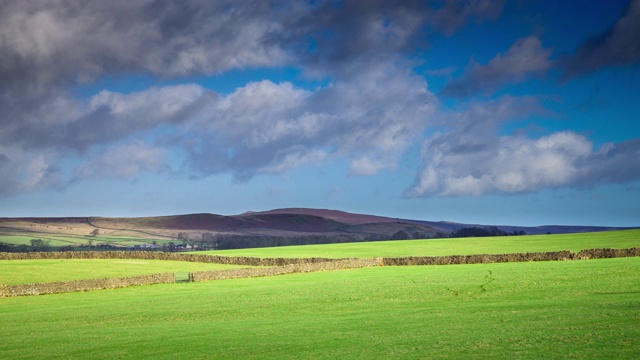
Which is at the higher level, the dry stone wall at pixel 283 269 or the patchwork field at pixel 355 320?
the dry stone wall at pixel 283 269

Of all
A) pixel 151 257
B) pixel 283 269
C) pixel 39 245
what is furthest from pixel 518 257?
pixel 39 245

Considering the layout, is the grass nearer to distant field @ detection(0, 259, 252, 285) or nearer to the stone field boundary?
A: the stone field boundary

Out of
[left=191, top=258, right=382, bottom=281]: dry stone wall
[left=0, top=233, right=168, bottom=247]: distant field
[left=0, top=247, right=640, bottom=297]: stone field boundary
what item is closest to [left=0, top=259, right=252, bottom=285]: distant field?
[left=0, top=247, right=640, bottom=297]: stone field boundary

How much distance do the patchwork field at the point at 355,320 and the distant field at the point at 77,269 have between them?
13.3 metres

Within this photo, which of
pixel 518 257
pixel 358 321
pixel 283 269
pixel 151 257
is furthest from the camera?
pixel 151 257

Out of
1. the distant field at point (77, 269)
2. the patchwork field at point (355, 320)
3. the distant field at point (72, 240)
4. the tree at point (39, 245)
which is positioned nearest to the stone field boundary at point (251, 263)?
the patchwork field at point (355, 320)

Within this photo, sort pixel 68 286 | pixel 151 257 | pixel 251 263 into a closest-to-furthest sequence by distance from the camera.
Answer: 1. pixel 68 286
2. pixel 251 263
3. pixel 151 257

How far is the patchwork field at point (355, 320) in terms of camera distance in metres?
16.2

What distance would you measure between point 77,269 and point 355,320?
44635mm

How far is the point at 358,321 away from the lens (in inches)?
865

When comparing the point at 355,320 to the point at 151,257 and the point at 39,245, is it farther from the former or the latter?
the point at 39,245

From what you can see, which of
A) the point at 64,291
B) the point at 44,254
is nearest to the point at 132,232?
the point at 44,254

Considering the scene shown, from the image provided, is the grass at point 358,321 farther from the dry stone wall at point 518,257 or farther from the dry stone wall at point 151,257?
the dry stone wall at point 151,257

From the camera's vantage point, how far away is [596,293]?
83.1 feet
